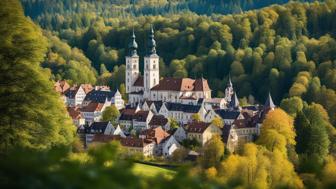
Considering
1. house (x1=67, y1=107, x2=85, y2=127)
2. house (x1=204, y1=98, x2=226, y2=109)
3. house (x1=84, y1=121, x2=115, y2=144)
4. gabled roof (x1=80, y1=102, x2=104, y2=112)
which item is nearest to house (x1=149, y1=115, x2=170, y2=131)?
house (x1=84, y1=121, x2=115, y2=144)

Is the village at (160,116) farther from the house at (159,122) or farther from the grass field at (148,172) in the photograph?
the grass field at (148,172)

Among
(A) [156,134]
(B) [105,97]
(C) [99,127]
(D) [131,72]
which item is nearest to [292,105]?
(A) [156,134]

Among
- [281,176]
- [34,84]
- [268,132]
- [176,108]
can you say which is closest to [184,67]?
[176,108]

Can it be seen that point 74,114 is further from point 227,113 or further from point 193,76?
point 193,76

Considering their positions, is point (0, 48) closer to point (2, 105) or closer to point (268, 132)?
point (2, 105)

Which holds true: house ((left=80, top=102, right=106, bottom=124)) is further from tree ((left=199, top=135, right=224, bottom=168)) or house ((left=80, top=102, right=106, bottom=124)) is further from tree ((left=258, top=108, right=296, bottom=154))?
tree ((left=199, top=135, right=224, bottom=168))
